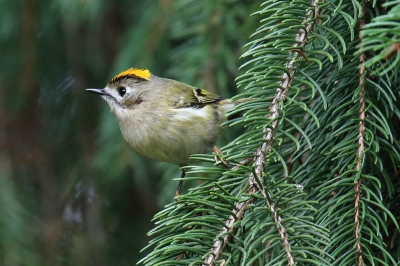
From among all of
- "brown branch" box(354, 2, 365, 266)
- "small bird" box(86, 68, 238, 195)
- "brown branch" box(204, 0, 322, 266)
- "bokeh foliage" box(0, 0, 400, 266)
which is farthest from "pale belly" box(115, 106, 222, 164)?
"brown branch" box(354, 2, 365, 266)

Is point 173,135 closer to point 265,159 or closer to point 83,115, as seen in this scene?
point 83,115

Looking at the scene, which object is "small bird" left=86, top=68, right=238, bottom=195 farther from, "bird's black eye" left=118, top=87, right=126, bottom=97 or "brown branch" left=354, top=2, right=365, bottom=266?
"brown branch" left=354, top=2, right=365, bottom=266

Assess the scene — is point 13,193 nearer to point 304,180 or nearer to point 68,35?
point 68,35

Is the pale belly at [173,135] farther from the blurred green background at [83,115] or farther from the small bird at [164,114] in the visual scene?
the blurred green background at [83,115]

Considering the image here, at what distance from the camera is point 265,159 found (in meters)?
1.35

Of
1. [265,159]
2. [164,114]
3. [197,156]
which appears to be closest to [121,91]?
[164,114]

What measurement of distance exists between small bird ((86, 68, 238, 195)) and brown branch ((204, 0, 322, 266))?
112cm

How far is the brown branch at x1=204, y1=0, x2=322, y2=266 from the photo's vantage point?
3.99ft

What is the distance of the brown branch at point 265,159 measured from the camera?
1217mm

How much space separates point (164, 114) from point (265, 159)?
4.50 ft

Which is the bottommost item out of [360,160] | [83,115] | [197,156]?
[360,160]

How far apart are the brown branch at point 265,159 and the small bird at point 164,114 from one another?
1.12 m

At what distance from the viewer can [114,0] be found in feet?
10.6

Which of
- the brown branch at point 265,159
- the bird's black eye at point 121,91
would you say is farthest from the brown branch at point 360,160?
the bird's black eye at point 121,91
